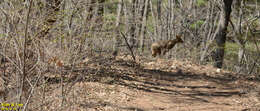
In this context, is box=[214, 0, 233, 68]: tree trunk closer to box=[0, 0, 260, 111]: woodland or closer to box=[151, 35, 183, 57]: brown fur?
box=[0, 0, 260, 111]: woodland

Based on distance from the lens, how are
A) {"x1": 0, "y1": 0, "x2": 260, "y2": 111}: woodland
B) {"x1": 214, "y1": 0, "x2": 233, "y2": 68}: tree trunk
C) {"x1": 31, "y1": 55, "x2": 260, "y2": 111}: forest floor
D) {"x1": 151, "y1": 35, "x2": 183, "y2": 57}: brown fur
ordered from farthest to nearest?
{"x1": 151, "y1": 35, "x2": 183, "y2": 57}: brown fur < {"x1": 214, "y1": 0, "x2": 233, "y2": 68}: tree trunk < {"x1": 31, "y1": 55, "x2": 260, "y2": 111}: forest floor < {"x1": 0, "y1": 0, "x2": 260, "y2": 111}: woodland

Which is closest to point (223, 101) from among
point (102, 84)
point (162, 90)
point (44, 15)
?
point (162, 90)

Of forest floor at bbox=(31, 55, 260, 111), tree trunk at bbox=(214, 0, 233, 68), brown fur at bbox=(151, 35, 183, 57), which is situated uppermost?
tree trunk at bbox=(214, 0, 233, 68)

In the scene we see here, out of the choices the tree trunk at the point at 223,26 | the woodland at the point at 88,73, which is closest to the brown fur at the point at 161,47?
the woodland at the point at 88,73

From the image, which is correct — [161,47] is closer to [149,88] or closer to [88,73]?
[149,88]

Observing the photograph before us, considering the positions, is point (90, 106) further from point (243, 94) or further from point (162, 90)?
point (243, 94)

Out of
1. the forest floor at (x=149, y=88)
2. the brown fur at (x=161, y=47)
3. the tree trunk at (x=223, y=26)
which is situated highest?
the tree trunk at (x=223, y=26)

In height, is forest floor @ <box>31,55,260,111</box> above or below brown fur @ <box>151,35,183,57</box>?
below

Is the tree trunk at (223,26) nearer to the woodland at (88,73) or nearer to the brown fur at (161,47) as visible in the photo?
the woodland at (88,73)

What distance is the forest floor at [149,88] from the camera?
682 cm

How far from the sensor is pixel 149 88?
27.0 feet

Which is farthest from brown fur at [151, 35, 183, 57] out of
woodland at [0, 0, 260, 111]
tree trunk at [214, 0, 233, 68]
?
tree trunk at [214, 0, 233, 68]

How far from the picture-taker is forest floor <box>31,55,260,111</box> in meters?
6.82

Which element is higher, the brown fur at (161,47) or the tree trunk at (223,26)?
the tree trunk at (223,26)
